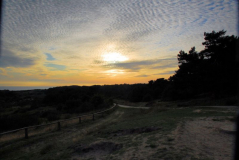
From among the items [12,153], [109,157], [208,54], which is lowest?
[12,153]

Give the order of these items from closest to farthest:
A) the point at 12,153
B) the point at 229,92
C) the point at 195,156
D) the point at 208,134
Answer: the point at 195,156, the point at 208,134, the point at 12,153, the point at 229,92

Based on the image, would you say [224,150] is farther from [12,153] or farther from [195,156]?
[12,153]

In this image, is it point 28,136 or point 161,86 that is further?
point 161,86

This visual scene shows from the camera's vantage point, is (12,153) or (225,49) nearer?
(12,153)

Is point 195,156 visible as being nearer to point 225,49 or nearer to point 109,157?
point 109,157

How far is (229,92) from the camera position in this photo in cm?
2553

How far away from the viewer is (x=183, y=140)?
605 cm

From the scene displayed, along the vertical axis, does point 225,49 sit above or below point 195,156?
above

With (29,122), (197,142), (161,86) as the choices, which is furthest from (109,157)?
(161,86)

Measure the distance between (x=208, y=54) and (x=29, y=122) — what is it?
87.4ft

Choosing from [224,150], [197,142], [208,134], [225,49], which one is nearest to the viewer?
[224,150]

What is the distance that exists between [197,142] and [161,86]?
64.9 m

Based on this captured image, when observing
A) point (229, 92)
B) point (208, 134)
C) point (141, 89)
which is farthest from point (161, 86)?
point (208, 134)

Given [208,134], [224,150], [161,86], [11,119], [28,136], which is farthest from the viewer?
[161,86]
